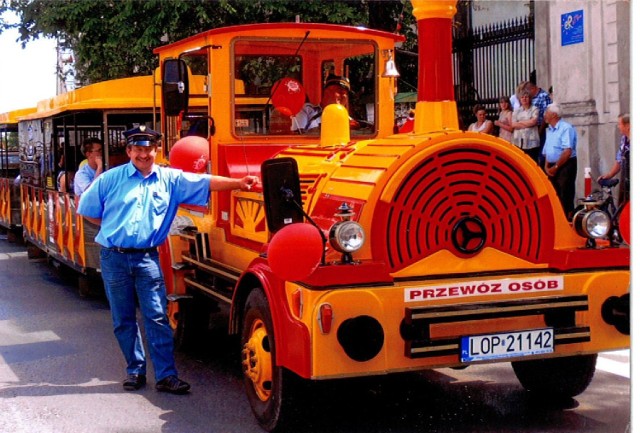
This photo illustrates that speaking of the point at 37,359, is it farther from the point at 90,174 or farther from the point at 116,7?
the point at 116,7

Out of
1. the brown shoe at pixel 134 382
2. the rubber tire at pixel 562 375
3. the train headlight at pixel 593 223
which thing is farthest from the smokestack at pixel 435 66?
the brown shoe at pixel 134 382

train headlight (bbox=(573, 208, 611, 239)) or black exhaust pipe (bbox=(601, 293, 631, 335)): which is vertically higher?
train headlight (bbox=(573, 208, 611, 239))

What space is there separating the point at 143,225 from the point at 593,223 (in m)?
2.92

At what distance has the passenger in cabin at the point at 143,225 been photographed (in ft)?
22.8

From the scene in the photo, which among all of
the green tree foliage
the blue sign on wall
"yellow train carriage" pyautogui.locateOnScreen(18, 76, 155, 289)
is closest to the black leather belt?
"yellow train carriage" pyautogui.locateOnScreen(18, 76, 155, 289)

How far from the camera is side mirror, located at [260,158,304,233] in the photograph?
18.0 feet

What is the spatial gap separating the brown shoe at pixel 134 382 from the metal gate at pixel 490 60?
11.6 meters

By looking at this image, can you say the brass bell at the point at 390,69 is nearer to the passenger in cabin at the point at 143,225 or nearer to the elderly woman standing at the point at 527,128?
the passenger in cabin at the point at 143,225

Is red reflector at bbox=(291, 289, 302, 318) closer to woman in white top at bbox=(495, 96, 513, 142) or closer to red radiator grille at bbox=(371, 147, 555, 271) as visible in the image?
red radiator grille at bbox=(371, 147, 555, 271)

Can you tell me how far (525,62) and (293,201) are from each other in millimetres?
12672

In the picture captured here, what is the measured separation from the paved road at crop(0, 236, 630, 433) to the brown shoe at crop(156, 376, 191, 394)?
2.8 inches

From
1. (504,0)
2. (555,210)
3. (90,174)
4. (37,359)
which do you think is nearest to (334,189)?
(555,210)

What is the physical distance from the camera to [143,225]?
693 centimetres

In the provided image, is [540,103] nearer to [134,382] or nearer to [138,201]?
[138,201]
